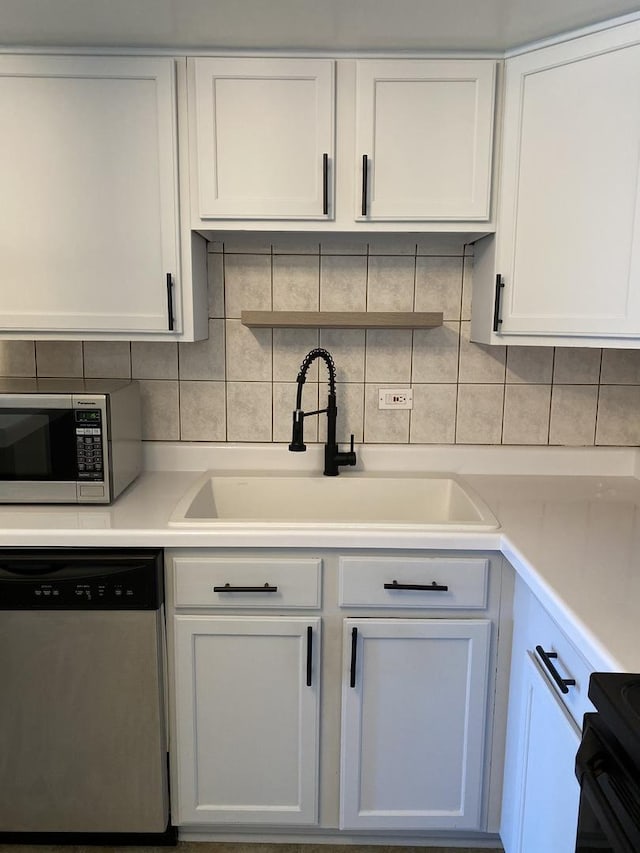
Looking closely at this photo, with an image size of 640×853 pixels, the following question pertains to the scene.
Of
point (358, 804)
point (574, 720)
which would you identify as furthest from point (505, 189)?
point (358, 804)

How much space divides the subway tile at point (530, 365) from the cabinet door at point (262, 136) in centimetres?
81

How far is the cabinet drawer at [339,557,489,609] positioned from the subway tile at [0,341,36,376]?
126 cm

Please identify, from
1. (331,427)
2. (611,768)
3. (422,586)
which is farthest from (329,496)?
(611,768)

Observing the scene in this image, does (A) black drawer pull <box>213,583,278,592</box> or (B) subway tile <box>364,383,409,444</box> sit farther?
(B) subway tile <box>364,383,409,444</box>

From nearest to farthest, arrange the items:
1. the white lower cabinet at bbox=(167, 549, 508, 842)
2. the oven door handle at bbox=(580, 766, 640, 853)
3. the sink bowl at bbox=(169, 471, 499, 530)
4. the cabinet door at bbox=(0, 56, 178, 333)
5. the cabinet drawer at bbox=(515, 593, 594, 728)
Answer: the oven door handle at bbox=(580, 766, 640, 853), the cabinet drawer at bbox=(515, 593, 594, 728), the white lower cabinet at bbox=(167, 549, 508, 842), the cabinet door at bbox=(0, 56, 178, 333), the sink bowl at bbox=(169, 471, 499, 530)

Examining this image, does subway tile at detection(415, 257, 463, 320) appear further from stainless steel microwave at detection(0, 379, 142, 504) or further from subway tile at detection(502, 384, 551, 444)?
stainless steel microwave at detection(0, 379, 142, 504)

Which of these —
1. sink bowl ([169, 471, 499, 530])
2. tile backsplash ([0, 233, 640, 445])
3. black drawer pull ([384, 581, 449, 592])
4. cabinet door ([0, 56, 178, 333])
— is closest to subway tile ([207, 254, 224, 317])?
tile backsplash ([0, 233, 640, 445])

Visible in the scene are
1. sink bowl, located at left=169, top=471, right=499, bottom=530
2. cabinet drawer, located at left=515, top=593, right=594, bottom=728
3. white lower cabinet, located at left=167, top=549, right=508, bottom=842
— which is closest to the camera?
cabinet drawer, located at left=515, top=593, right=594, bottom=728

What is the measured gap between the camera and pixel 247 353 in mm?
2016

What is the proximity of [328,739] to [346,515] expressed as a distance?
664 millimetres

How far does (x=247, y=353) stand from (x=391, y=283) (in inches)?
20.9

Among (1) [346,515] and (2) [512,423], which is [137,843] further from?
(2) [512,423]

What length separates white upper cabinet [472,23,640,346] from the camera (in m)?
1.50

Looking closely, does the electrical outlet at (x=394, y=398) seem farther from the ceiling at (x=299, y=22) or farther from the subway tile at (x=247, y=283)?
the ceiling at (x=299, y=22)
